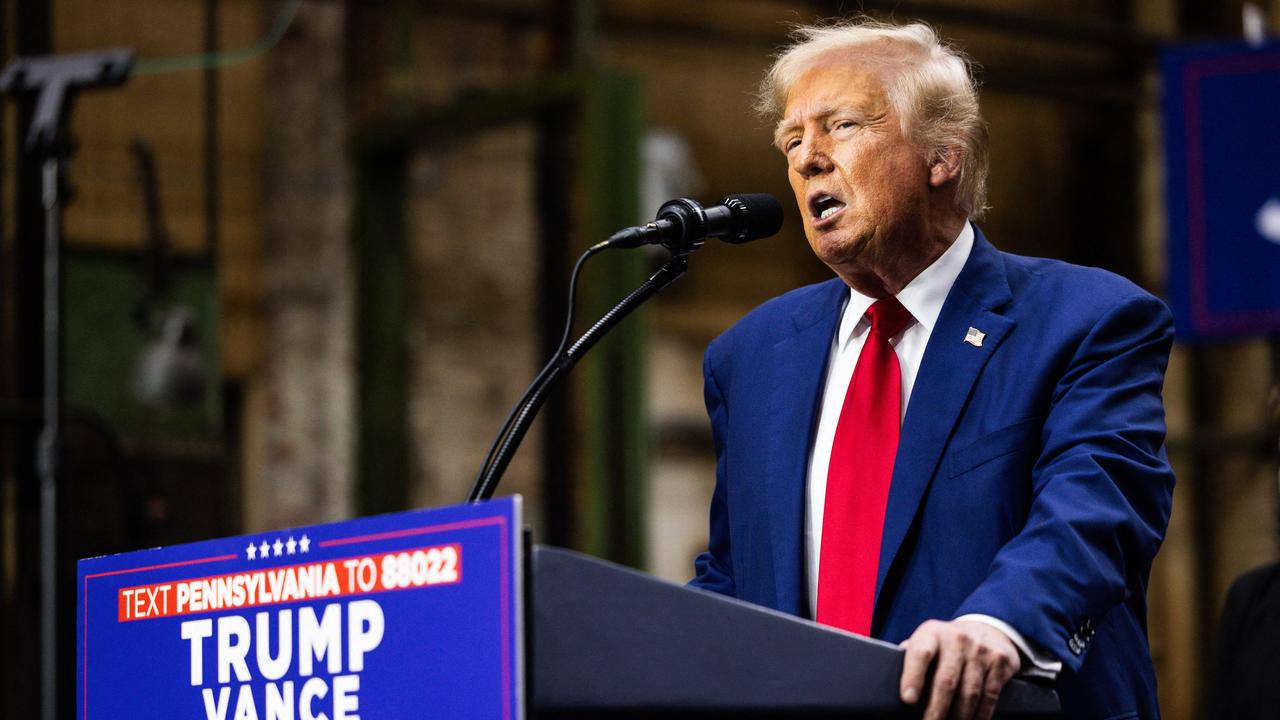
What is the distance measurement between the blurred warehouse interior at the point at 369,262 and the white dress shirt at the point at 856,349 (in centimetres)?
160

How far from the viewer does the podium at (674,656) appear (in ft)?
4.04

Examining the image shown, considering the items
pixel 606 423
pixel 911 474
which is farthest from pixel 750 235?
pixel 606 423

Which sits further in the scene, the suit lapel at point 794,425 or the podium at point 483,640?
the suit lapel at point 794,425

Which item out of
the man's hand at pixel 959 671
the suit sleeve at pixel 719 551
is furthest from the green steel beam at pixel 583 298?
the man's hand at pixel 959 671

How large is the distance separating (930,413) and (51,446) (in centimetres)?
209

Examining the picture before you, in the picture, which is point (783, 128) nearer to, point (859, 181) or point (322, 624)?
point (859, 181)

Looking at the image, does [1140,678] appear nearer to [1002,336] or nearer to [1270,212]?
[1002,336]

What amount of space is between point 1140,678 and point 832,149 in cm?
58

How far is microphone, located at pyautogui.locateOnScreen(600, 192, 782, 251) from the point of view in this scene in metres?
1.62

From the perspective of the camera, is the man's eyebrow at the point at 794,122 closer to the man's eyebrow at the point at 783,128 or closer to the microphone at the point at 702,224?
the man's eyebrow at the point at 783,128

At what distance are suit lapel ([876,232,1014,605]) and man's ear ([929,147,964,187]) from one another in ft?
0.29

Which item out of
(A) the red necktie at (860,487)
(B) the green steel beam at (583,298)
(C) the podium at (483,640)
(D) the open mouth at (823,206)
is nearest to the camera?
(C) the podium at (483,640)

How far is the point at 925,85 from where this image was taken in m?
1.80

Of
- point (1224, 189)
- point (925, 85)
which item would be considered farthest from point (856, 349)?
point (1224, 189)
